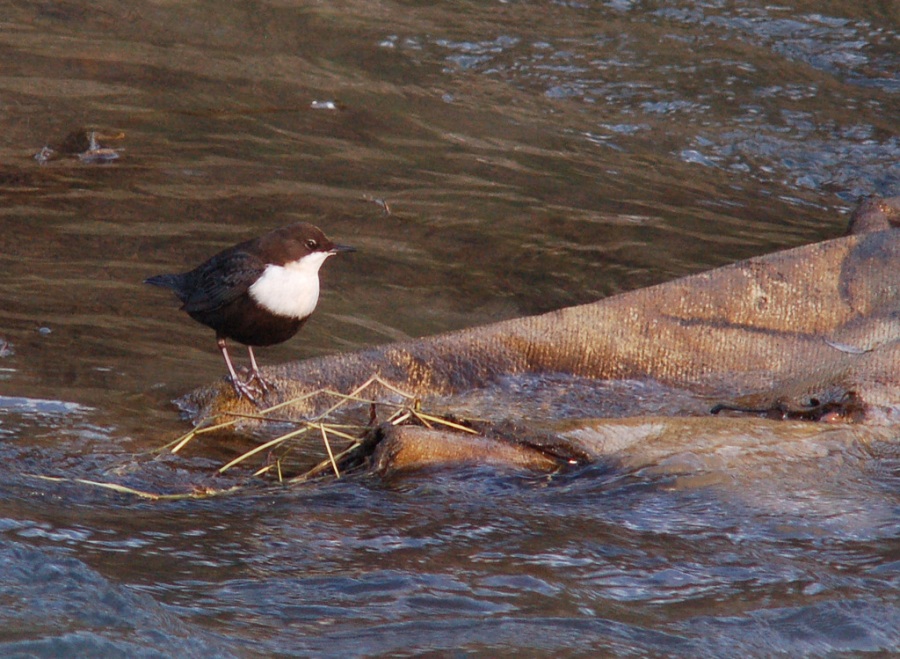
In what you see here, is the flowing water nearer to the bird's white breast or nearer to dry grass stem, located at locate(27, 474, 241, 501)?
dry grass stem, located at locate(27, 474, 241, 501)

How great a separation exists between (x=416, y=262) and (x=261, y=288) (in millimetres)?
1926

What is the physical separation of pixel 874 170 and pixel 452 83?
3085 millimetres

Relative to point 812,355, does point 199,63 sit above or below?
above

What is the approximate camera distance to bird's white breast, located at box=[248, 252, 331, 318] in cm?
470

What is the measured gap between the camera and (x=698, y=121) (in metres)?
9.05

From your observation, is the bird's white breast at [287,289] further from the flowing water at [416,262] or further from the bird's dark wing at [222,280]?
the flowing water at [416,262]

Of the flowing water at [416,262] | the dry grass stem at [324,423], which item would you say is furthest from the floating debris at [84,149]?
the dry grass stem at [324,423]

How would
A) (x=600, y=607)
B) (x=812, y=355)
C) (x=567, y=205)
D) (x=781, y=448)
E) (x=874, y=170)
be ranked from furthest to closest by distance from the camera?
(x=874, y=170) < (x=567, y=205) < (x=812, y=355) < (x=781, y=448) < (x=600, y=607)

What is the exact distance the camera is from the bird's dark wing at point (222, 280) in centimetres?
479

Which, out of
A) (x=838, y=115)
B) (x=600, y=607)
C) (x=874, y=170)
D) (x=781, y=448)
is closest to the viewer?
(x=600, y=607)

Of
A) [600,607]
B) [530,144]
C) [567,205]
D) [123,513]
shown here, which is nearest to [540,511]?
[600,607]

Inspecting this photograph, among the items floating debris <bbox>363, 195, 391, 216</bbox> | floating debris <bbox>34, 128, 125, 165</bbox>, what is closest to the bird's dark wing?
floating debris <bbox>363, 195, 391, 216</bbox>

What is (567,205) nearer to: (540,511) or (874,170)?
(874,170)

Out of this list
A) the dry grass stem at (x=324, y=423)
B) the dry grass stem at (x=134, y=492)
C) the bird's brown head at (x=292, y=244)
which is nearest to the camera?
the dry grass stem at (x=134, y=492)
